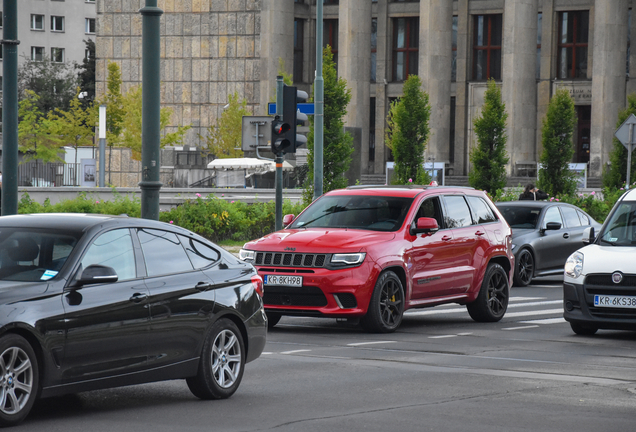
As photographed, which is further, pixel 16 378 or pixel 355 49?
pixel 355 49

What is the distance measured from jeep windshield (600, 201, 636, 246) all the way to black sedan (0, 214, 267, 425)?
626cm

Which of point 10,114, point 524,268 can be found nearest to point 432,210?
point 10,114

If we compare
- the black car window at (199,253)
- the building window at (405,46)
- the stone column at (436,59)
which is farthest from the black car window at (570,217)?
the building window at (405,46)

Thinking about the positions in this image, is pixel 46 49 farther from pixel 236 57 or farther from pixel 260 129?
pixel 260 129

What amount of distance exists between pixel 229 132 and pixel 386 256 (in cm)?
4927

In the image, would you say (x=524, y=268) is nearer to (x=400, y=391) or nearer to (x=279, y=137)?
(x=279, y=137)

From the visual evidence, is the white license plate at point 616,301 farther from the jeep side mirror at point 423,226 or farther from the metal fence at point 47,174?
the metal fence at point 47,174

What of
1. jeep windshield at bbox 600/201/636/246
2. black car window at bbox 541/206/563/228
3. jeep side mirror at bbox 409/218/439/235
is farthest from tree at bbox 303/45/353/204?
jeep windshield at bbox 600/201/636/246

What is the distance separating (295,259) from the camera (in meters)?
13.1

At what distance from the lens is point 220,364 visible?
8.59m

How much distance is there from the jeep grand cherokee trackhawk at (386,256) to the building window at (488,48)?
51666mm

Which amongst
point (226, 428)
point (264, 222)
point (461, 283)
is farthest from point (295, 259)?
point (264, 222)

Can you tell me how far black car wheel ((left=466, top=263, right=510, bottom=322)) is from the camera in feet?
49.8

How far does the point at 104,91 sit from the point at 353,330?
59.7 m
